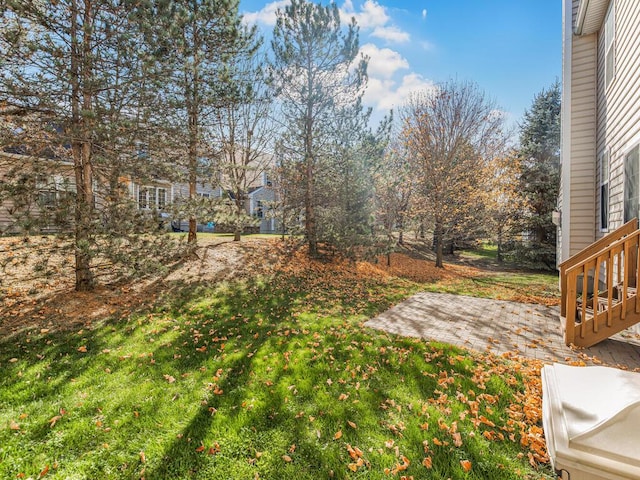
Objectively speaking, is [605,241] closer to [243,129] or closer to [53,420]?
[53,420]

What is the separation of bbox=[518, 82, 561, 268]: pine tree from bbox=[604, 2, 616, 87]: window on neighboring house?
9.88 metres

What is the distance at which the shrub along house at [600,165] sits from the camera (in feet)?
14.0

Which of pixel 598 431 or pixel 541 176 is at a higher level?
A: pixel 541 176

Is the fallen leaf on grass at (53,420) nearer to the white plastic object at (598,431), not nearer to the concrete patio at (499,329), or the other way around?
the white plastic object at (598,431)

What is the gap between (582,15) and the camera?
21.4ft

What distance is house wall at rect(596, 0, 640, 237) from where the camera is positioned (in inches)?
185

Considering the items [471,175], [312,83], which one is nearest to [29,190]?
[312,83]

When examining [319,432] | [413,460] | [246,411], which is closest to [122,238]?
[246,411]

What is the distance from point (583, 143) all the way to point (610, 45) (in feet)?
6.55

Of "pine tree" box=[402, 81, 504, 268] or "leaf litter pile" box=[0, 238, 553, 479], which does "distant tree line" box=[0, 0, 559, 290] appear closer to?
"pine tree" box=[402, 81, 504, 268]

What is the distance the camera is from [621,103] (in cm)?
533

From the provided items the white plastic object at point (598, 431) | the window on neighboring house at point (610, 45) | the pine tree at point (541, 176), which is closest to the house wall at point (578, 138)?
the window on neighboring house at point (610, 45)

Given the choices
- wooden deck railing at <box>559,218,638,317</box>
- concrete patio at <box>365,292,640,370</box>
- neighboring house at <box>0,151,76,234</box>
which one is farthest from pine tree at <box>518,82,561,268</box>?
neighboring house at <box>0,151,76,234</box>

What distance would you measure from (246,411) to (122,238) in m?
4.32
